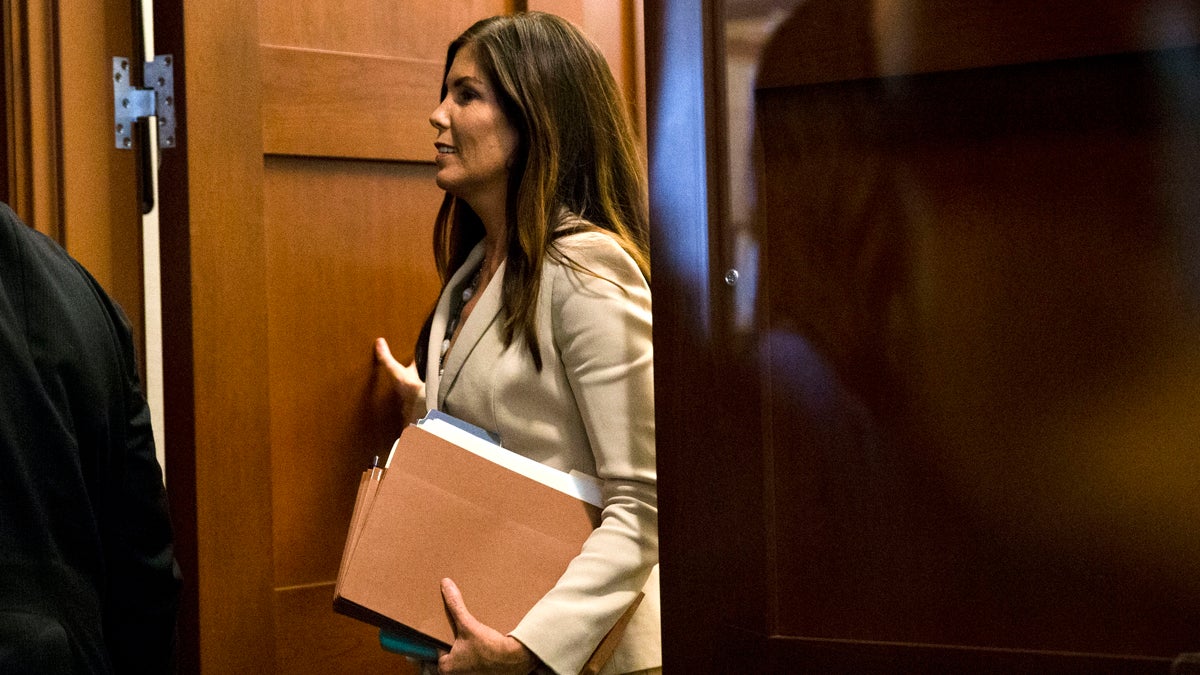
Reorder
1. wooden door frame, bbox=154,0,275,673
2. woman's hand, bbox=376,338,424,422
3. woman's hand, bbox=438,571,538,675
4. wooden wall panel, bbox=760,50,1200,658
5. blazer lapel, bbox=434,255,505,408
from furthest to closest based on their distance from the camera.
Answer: woman's hand, bbox=376,338,424,422 < wooden door frame, bbox=154,0,275,673 < blazer lapel, bbox=434,255,505,408 < woman's hand, bbox=438,571,538,675 < wooden wall panel, bbox=760,50,1200,658

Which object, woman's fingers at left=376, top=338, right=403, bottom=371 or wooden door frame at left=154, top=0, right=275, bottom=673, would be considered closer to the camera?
wooden door frame at left=154, top=0, right=275, bottom=673

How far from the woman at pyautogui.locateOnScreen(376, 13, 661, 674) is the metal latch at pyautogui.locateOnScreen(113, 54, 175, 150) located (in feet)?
1.21

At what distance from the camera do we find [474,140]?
1480 mm

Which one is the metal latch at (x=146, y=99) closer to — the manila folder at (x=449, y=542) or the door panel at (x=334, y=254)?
the door panel at (x=334, y=254)

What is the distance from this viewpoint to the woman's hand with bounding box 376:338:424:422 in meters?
1.75

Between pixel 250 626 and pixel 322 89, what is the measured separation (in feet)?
2.35

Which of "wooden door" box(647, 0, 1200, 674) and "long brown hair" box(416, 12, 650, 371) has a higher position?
"long brown hair" box(416, 12, 650, 371)

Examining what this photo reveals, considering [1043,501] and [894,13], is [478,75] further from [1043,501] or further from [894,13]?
[1043,501]

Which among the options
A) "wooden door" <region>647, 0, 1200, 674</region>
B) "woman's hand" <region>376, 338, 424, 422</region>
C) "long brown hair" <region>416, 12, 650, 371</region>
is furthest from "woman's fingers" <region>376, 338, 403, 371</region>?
"wooden door" <region>647, 0, 1200, 674</region>

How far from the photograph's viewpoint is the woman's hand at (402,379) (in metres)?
1.75

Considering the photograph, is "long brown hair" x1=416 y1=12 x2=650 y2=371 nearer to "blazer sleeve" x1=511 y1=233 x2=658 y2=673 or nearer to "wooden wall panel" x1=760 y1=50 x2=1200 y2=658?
"blazer sleeve" x1=511 y1=233 x2=658 y2=673

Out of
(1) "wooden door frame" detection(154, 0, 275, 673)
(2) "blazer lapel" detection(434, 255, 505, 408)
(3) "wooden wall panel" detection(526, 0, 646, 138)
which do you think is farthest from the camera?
(3) "wooden wall panel" detection(526, 0, 646, 138)

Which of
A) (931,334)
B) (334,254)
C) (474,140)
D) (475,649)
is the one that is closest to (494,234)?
(474,140)

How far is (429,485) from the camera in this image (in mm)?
1221
